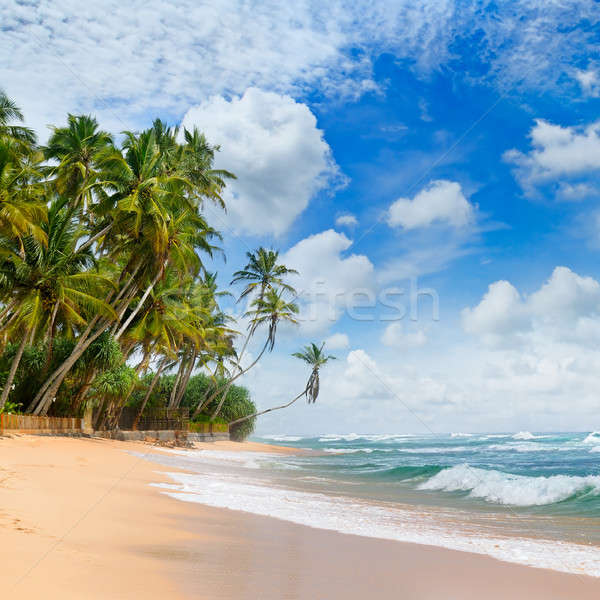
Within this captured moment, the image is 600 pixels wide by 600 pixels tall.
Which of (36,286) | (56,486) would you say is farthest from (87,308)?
(56,486)

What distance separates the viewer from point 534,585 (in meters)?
4.34

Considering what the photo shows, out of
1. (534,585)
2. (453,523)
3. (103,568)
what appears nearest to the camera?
(103,568)

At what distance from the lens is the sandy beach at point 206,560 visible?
11.2 ft

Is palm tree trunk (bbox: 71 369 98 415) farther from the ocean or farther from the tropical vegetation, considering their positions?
the ocean

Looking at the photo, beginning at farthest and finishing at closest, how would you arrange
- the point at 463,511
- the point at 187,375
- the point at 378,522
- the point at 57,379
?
the point at 187,375 → the point at 57,379 → the point at 463,511 → the point at 378,522

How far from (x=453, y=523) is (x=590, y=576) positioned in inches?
142

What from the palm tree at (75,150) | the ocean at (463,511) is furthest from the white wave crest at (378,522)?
the palm tree at (75,150)

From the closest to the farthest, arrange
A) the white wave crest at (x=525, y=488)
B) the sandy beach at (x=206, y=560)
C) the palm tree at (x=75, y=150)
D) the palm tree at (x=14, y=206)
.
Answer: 1. the sandy beach at (x=206, y=560)
2. the white wave crest at (x=525, y=488)
3. the palm tree at (x=14, y=206)
4. the palm tree at (x=75, y=150)

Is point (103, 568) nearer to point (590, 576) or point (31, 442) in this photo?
point (590, 576)

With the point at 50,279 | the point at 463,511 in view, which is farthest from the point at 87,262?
the point at 463,511

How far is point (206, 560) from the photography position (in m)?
4.26

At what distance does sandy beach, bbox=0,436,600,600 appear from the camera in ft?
11.2

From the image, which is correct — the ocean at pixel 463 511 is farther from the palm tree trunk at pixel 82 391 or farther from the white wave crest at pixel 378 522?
the palm tree trunk at pixel 82 391

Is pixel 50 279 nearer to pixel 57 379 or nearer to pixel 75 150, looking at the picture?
pixel 57 379
